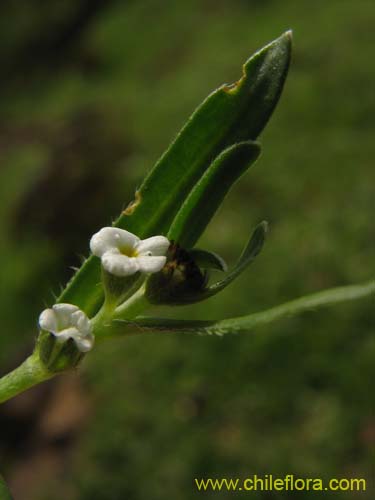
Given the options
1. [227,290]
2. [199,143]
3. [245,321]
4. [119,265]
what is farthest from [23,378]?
[227,290]

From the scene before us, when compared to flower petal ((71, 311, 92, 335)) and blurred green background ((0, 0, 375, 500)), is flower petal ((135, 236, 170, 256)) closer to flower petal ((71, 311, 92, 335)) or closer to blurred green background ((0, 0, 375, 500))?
flower petal ((71, 311, 92, 335))

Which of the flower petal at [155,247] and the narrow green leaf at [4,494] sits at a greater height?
the flower petal at [155,247]

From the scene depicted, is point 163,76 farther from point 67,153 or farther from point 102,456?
point 102,456

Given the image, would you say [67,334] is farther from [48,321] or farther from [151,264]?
[151,264]

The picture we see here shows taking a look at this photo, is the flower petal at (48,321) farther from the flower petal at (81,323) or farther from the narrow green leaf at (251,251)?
the narrow green leaf at (251,251)

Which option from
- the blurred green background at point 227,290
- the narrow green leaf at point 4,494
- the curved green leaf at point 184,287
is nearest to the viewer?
the narrow green leaf at point 4,494

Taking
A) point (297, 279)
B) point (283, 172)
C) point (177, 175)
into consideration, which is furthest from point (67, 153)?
point (177, 175)

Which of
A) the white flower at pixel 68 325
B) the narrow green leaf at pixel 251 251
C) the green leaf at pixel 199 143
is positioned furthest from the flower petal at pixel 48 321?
the narrow green leaf at pixel 251 251
